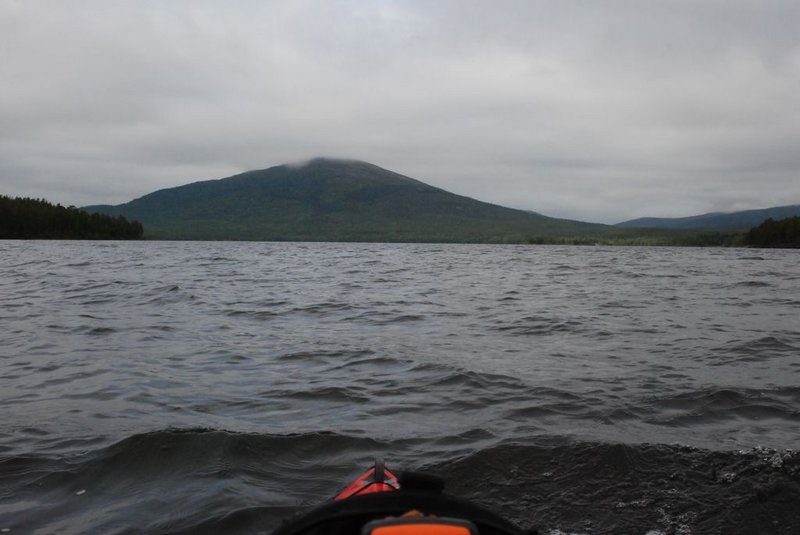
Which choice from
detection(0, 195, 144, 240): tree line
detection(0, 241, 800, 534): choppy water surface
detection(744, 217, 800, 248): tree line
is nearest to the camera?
detection(0, 241, 800, 534): choppy water surface

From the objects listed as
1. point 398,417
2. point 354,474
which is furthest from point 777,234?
point 354,474

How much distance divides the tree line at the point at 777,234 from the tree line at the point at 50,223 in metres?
143

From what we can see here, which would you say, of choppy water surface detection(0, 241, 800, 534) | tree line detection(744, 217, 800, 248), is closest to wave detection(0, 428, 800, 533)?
choppy water surface detection(0, 241, 800, 534)

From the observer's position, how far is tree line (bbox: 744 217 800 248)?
117 m

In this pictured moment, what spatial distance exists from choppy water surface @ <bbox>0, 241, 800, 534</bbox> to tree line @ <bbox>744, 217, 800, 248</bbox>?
11891 centimetres

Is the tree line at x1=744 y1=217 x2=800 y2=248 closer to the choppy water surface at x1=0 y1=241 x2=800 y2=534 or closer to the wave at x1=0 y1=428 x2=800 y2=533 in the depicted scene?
the choppy water surface at x1=0 y1=241 x2=800 y2=534

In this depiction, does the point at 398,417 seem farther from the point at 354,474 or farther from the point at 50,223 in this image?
the point at 50,223

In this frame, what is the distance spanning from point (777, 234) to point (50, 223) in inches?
5872

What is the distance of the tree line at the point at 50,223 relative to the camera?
122438mm

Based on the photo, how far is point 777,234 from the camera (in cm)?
12144

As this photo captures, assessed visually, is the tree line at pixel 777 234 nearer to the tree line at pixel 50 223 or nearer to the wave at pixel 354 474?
the wave at pixel 354 474

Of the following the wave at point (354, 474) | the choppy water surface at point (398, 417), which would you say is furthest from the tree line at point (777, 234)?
the wave at point (354, 474)

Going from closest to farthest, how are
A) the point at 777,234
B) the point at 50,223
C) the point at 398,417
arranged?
the point at 398,417 → the point at 777,234 → the point at 50,223

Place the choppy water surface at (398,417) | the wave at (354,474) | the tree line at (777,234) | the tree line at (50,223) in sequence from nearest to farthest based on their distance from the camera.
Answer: the wave at (354,474) → the choppy water surface at (398,417) → the tree line at (777,234) → the tree line at (50,223)
